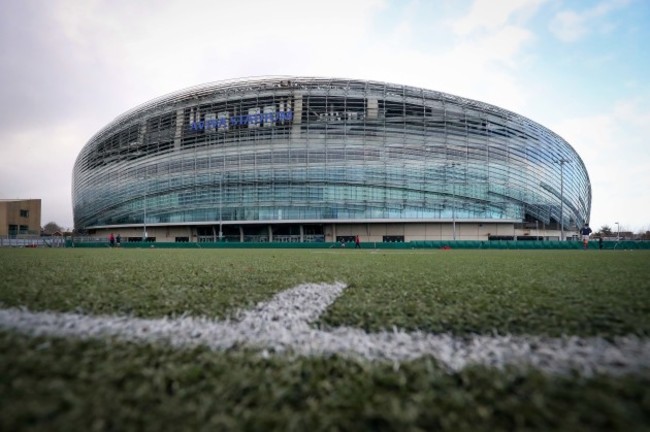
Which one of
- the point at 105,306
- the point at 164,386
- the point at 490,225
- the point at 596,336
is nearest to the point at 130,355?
the point at 164,386

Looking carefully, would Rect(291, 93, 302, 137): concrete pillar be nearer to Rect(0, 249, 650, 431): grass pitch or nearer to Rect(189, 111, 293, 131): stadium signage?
Rect(189, 111, 293, 131): stadium signage

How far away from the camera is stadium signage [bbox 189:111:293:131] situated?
140 ft

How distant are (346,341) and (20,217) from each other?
7207 cm

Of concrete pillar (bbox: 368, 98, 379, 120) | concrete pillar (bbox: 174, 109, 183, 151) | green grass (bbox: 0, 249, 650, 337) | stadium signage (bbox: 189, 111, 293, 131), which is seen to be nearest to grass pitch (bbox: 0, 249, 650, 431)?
green grass (bbox: 0, 249, 650, 337)

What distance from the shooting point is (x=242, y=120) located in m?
43.8

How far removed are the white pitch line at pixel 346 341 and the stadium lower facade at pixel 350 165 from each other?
39206 mm

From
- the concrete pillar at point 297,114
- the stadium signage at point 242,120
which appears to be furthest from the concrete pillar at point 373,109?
the stadium signage at point 242,120

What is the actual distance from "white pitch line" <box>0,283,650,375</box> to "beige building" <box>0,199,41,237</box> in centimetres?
6470

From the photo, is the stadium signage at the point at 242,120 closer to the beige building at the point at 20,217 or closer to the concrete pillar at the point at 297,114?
the concrete pillar at the point at 297,114

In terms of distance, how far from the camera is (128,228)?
171 feet

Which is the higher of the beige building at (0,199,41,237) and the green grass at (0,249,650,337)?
the beige building at (0,199,41,237)

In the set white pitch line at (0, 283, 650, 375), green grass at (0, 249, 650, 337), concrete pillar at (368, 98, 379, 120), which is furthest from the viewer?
concrete pillar at (368, 98, 379, 120)

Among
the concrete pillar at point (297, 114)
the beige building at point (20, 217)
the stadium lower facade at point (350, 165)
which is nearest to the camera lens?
the stadium lower facade at point (350, 165)

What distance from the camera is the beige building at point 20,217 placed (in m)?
52.3
